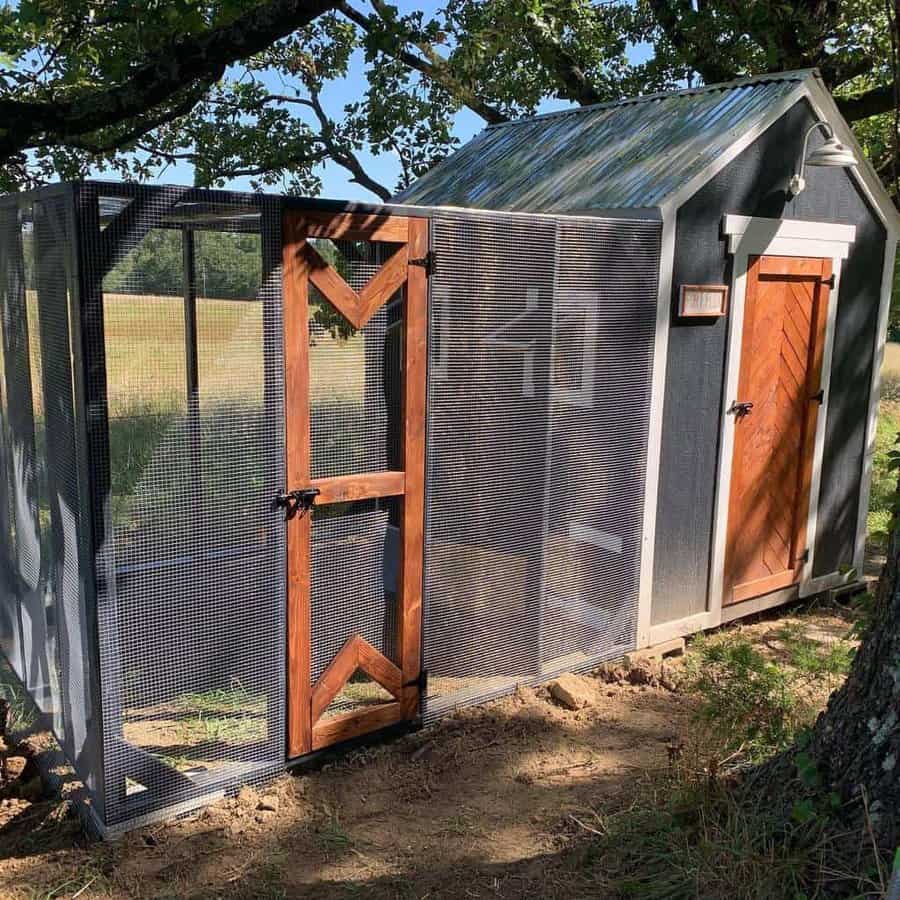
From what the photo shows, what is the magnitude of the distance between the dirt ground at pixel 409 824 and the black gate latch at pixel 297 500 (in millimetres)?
1238

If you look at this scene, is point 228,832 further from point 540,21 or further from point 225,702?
point 540,21

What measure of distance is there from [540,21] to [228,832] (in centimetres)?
882

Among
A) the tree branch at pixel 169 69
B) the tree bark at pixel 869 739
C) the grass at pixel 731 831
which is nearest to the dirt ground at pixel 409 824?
the grass at pixel 731 831

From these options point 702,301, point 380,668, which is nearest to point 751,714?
point 380,668

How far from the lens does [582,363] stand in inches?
193

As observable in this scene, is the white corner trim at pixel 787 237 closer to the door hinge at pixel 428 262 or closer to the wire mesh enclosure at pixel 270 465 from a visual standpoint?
the wire mesh enclosure at pixel 270 465

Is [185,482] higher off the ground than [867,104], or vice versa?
[867,104]

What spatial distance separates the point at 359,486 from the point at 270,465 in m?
0.47

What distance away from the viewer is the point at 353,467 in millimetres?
4105

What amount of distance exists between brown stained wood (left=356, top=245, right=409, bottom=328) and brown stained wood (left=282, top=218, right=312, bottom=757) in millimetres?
281

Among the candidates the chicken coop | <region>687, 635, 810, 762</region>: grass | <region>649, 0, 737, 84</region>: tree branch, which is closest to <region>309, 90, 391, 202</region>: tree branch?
<region>649, 0, 737, 84</region>: tree branch

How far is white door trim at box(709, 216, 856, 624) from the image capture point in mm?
5539

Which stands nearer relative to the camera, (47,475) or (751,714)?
(751,714)

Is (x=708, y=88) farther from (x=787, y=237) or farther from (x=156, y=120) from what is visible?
(x=156, y=120)
